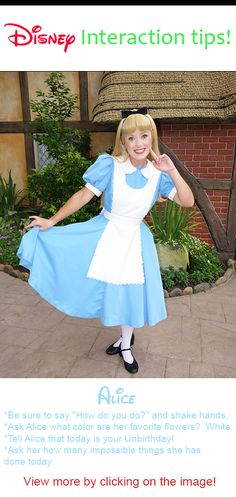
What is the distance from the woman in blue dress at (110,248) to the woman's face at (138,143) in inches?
0.8

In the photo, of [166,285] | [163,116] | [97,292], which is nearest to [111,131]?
[163,116]

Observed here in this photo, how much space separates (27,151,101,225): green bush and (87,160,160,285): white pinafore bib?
223 cm

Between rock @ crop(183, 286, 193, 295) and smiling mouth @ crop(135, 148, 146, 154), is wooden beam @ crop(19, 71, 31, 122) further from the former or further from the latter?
smiling mouth @ crop(135, 148, 146, 154)

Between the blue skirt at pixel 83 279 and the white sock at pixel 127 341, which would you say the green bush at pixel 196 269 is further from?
the blue skirt at pixel 83 279

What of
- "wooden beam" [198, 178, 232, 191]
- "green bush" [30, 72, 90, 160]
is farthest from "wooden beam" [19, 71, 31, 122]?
"wooden beam" [198, 178, 232, 191]

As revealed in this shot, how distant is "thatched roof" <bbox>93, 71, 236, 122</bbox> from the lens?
380cm

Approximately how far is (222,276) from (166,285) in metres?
0.81

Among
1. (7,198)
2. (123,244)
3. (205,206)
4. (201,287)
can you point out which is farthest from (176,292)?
(7,198)

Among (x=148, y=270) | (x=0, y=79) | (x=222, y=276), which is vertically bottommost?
(x=222, y=276)

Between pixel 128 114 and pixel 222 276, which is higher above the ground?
pixel 128 114

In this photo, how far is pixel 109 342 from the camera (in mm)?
2678

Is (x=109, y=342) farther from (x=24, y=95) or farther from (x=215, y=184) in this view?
(x=24, y=95)

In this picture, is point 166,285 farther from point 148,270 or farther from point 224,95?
point 224,95
